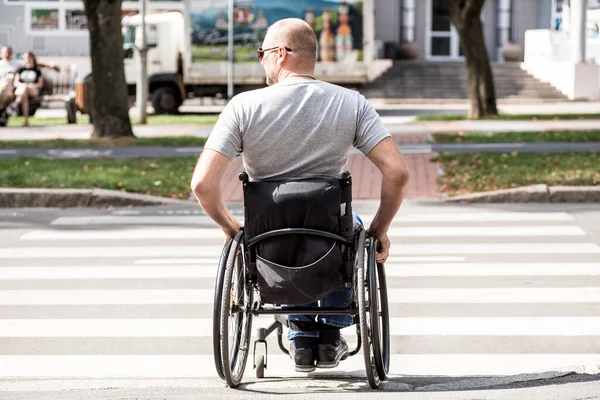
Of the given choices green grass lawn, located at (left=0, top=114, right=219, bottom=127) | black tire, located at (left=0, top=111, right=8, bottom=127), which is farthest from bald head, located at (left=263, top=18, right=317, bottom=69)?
black tire, located at (left=0, top=111, right=8, bottom=127)

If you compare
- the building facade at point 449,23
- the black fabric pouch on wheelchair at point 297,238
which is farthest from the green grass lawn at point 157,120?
the black fabric pouch on wheelchair at point 297,238

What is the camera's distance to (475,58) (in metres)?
25.6

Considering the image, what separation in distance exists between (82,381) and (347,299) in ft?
4.06

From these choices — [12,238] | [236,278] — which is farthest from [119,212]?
[236,278]

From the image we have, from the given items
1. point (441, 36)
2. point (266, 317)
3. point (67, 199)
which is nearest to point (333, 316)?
point (266, 317)

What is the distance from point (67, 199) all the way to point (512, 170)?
200 inches

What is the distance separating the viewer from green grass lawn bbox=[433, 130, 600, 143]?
18406 mm

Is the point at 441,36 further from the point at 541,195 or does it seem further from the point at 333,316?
the point at 333,316

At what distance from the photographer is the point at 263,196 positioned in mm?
5203

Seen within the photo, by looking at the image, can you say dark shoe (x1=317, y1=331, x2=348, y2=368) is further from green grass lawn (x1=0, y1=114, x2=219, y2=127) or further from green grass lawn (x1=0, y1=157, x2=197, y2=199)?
green grass lawn (x1=0, y1=114, x2=219, y2=127)

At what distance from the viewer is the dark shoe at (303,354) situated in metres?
5.65

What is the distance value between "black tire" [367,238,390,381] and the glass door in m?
37.4

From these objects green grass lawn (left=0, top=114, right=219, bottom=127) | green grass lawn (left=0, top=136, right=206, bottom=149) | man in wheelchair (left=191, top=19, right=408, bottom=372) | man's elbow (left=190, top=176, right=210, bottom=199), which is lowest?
green grass lawn (left=0, top=114, right=219, bottom=127)

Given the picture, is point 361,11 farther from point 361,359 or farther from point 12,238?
point 361,359
